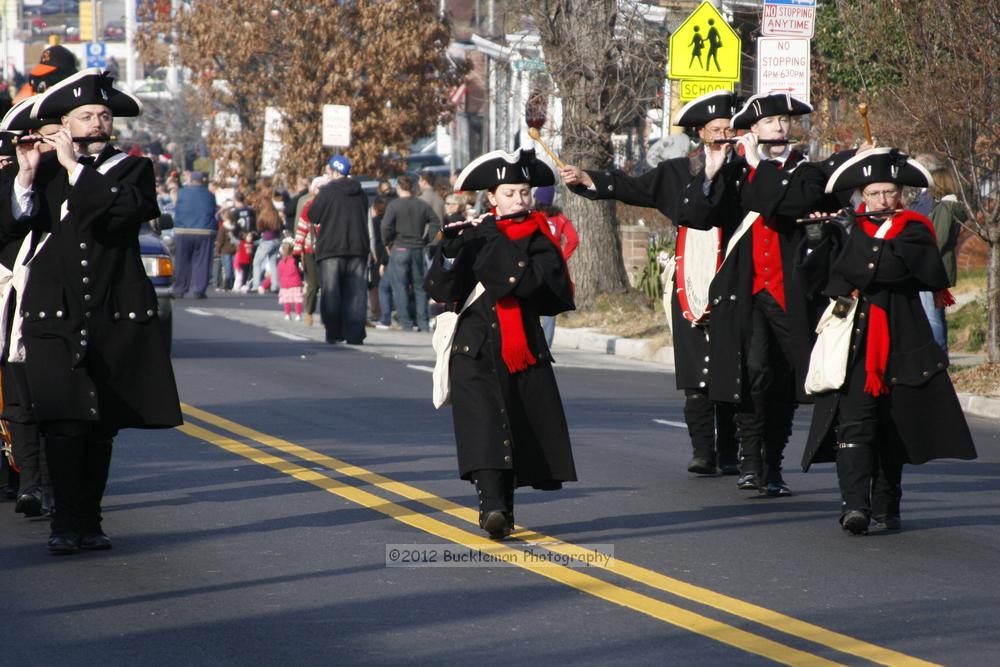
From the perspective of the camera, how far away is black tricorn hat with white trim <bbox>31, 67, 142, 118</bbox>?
8.10 m

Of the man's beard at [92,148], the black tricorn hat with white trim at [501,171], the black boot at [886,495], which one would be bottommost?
the black boot at [886,495]

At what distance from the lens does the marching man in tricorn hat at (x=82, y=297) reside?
7977mm

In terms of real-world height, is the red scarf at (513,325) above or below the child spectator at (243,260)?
above

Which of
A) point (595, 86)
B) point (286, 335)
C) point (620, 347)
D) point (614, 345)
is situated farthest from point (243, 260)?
point (620, 347)

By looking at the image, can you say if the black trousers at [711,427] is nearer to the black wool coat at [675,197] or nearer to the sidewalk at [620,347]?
the black wool coat at [675,197]

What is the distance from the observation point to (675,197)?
33.4ft

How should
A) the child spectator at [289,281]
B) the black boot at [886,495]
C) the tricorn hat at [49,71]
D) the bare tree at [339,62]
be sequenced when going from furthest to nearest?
the bare tree at [339,62], the child spectator at [289,281], the tricorn hat at [49,71], the black boot at [886,495]

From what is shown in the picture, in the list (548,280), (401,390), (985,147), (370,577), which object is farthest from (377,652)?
(985,147)

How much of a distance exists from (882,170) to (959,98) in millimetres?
7627

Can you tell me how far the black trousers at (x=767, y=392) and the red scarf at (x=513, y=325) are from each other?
1.78 m

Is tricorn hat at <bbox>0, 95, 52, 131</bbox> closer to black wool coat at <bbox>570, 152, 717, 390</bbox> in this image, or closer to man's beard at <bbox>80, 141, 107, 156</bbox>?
man's beard at <bbox>80, 141, 107, 156</bbox>

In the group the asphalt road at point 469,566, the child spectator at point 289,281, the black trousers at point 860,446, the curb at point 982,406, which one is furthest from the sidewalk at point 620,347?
the black trousers at point 860,446

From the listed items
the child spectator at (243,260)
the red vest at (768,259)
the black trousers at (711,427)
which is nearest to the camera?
the red vest at (768,259)

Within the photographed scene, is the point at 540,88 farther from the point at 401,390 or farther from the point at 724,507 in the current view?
the point at 724,507
